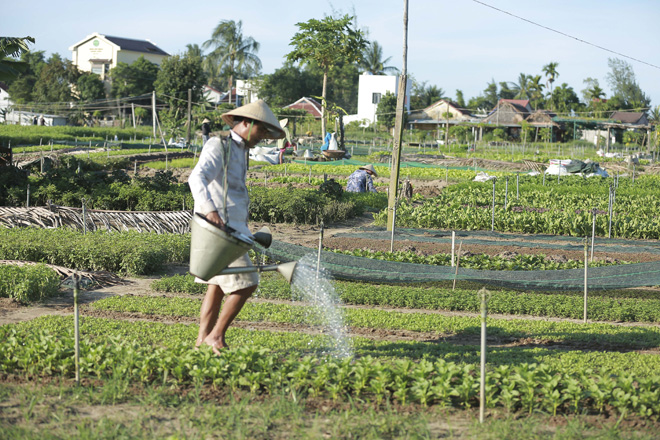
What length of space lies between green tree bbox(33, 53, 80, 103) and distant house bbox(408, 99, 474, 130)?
28824 mm

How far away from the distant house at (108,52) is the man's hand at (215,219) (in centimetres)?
6703

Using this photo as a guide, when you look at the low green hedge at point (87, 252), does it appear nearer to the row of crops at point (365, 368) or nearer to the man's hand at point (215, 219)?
the row of crops at point (365, 368)

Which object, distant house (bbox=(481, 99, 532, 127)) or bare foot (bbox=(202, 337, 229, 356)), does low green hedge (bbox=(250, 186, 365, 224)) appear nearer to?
bare foot (bbox=(202, 337, 229, 356))

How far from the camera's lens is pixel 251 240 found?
5.21m

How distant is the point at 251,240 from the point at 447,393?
1.75 metres

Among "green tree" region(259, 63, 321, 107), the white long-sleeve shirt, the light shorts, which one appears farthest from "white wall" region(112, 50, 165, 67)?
the light shorts

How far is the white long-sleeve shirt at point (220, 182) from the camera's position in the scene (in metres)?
5.20

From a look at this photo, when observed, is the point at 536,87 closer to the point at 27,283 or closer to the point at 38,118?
the point at 38,118

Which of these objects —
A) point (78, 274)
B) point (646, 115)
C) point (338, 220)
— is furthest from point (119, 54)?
point (78, 274)

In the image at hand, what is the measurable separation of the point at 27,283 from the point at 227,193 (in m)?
3.66

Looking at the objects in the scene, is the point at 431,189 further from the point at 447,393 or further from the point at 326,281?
the point at 447,393

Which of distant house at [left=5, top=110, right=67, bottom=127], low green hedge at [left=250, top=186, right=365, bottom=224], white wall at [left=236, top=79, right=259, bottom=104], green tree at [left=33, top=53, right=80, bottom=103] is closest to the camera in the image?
low green hedge at [left=250, top=186, right=365, bottom=224]

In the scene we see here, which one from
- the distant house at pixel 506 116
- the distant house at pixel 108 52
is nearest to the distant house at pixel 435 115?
the distant house at pixel 506 116

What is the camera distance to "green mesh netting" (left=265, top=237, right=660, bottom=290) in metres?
8.98
